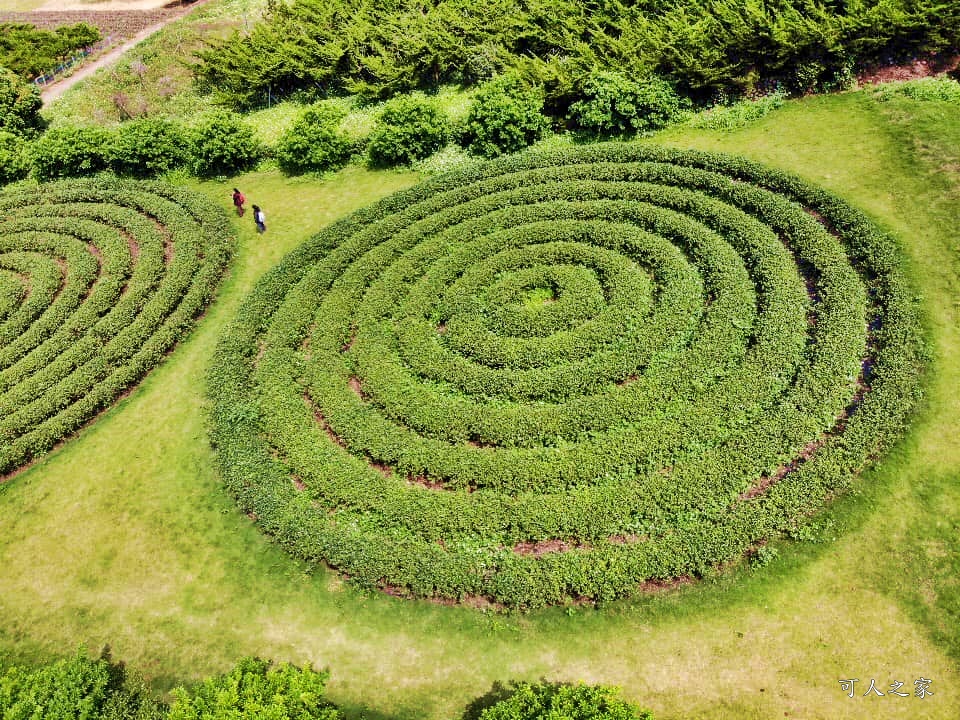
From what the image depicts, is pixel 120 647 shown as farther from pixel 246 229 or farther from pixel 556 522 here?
pixel 246 229

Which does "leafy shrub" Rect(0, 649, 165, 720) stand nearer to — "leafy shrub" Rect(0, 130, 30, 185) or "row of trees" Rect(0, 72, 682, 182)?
"row of trees" Rect(0, 72, 682, 182)

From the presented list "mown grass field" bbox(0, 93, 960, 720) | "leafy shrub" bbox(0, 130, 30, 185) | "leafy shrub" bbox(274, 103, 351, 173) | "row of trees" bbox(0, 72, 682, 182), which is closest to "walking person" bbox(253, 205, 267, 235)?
"leafy shrub" bbox(274, 103, 351, 173)

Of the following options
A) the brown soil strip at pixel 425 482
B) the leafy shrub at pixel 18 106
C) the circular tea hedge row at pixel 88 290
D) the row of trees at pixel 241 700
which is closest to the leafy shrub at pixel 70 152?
the circular tea hedge row at pixel 88 290

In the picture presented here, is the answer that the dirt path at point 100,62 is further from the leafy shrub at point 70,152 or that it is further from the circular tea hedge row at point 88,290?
the circular tea hedge row at point 88,290

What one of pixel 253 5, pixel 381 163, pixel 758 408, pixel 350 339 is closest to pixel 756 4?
pixel 381 163

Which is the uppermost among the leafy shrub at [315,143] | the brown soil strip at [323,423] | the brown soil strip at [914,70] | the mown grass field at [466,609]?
the leafy shrub at [315,143]

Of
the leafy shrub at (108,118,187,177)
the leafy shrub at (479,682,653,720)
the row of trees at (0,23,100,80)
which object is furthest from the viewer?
the row of trees at (0,23,100,80)

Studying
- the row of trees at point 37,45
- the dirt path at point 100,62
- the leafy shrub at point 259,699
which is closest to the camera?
the leafy shrub at point 259,699
